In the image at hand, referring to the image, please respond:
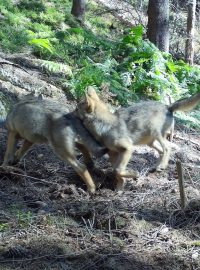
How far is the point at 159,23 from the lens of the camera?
617 inches

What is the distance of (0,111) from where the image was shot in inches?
371

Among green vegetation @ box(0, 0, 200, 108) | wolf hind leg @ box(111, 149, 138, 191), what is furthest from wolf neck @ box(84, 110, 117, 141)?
green vegetation @ box(0, 0, 200, 108)

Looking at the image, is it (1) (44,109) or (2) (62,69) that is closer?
(1) (44,109)

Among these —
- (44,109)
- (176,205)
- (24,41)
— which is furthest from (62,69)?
(176,205)

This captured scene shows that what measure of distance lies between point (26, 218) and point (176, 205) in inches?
88.2

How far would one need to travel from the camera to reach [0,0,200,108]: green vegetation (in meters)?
11.9

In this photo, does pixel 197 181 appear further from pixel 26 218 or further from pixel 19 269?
pixel 19 269

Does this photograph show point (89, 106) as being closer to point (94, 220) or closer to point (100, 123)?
point (100, 123)

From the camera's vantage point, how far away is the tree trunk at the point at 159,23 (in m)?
15.6

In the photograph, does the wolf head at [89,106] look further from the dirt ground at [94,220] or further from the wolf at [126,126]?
the dirt ground at [94,220]

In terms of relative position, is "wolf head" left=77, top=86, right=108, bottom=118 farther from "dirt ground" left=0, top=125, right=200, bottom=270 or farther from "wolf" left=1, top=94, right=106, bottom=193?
"dirt ground" left=0, top=125, right=200, bottom=270

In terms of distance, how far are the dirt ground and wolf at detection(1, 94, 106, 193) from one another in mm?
288

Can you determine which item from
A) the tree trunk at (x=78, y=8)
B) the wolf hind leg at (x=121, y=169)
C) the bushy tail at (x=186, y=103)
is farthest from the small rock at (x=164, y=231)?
the tree trunk at (x=78, y=8)

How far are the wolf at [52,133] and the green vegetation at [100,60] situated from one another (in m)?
3.29
